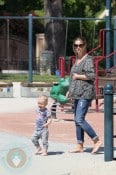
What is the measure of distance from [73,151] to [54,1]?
20717mm

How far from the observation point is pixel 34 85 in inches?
780

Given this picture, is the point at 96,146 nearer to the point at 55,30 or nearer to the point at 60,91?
the point at 60,91

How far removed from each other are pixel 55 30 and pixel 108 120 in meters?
20.3

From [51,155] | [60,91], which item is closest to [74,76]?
[51,155]

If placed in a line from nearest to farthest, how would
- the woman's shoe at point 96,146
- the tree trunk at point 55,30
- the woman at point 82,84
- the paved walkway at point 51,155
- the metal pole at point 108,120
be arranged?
the paved walkway at point 51,155 < the metal pole at point 108,120 < the woman at point 82,84 < the woman's shoe at point 96,146 < the tree trunk at point 55,30

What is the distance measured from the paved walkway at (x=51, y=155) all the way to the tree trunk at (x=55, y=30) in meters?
14.6

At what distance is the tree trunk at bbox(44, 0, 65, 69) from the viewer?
2858 centimetres

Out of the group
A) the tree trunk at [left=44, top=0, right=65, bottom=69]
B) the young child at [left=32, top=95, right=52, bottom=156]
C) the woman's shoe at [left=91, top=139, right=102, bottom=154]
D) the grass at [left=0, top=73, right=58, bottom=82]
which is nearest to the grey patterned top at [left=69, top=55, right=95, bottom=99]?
the young child at [left=32, top=95, right=52, bottom=156]

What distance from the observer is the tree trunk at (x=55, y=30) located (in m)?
28.6

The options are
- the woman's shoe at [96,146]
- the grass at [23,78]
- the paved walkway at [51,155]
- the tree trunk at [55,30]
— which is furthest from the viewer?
the tree trunk at [55,30]

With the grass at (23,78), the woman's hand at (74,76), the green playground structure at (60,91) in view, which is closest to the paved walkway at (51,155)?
the green playground structure at (60,91)

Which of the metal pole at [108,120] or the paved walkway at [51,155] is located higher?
the metal pole at [108,120]

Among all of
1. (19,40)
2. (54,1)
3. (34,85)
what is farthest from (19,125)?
(19,40)

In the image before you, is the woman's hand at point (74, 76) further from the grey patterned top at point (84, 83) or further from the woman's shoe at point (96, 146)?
the woman's shoe at point (96, 146)
